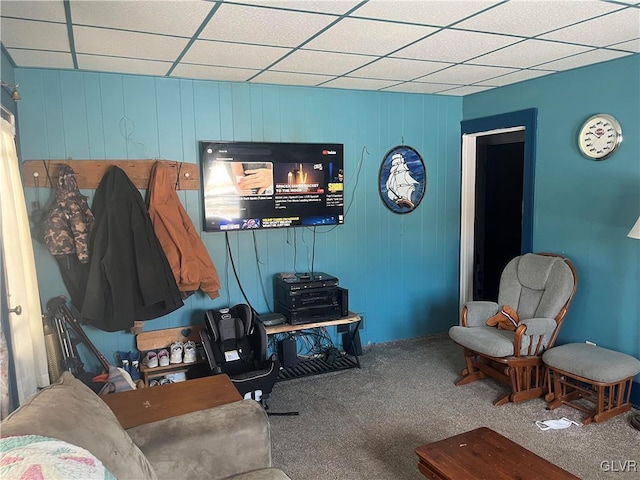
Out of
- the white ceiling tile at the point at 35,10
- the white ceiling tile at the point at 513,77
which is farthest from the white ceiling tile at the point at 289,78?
the white ceiling tile at the point at 35,10

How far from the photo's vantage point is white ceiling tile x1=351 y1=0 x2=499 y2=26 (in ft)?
6.84

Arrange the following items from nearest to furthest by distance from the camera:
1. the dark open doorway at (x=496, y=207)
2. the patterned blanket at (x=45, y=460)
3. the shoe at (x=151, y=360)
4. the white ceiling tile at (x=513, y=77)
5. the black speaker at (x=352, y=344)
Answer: the patterned blanket at (x=45, y=460) → the shoe at (x=151, y=360) → the white ceiling tile at (x=513, y=77) → the black speaker at (x=352, y=344) → the dark open doorway at (x=496, y=207)

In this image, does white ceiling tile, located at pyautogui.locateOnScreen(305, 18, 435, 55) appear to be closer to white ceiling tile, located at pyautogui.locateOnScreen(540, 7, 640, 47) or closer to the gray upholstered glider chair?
white ceiling tile, located at pyautogui.locateOnScreen(540, 7, 640, 47)

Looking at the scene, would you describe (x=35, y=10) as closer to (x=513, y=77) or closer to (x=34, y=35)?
(x=34, y=35)

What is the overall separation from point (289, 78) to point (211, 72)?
60cm

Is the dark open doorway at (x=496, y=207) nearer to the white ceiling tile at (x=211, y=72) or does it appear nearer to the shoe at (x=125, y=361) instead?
the white ceiling tile at (x=211, y=72)

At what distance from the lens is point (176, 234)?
337 cm

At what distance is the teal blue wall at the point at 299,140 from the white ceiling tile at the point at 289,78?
0.12 meters

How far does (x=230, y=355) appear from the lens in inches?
133

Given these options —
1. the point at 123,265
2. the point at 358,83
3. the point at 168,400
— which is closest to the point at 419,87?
the point at 358,83

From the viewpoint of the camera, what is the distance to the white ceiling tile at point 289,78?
11.3 ft


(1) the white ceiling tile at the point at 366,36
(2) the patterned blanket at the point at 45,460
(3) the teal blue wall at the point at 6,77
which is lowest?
(2) the patterned blanket at the point at 45,460

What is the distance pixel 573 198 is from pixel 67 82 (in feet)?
12.2

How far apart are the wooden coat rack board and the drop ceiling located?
63cm
